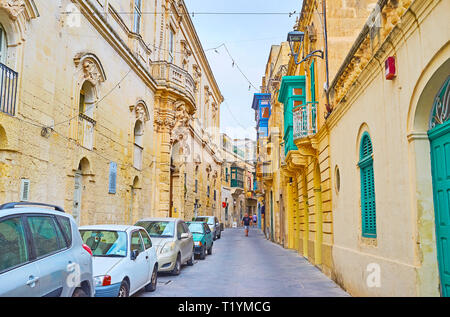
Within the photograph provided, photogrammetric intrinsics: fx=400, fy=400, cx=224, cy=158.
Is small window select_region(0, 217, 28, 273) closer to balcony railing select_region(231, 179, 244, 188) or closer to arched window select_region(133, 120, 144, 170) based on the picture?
arched window select_region(133, 120, 144, 170)

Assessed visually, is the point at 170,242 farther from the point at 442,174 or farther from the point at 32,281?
the point at 442,174

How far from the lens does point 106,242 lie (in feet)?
26.0

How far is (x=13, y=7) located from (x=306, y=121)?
8628mm

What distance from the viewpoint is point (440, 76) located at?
495 centimetres

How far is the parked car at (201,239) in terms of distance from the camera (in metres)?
15.6

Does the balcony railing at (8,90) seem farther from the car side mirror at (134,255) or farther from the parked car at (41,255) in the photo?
the parked car at (41,255)

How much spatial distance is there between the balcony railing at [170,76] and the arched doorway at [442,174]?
17239 mm

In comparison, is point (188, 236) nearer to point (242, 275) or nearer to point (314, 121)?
point (242, 275)

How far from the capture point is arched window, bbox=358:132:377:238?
7.65 metres

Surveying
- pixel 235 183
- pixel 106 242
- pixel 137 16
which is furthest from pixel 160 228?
pixel 235 183

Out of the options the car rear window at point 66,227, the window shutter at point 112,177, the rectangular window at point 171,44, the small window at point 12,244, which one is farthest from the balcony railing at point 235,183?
the small window at point 12,244

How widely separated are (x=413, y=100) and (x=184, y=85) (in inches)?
700

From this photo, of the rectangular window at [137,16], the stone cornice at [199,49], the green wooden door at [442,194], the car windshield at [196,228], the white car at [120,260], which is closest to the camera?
the green wooden door at [442,194]
